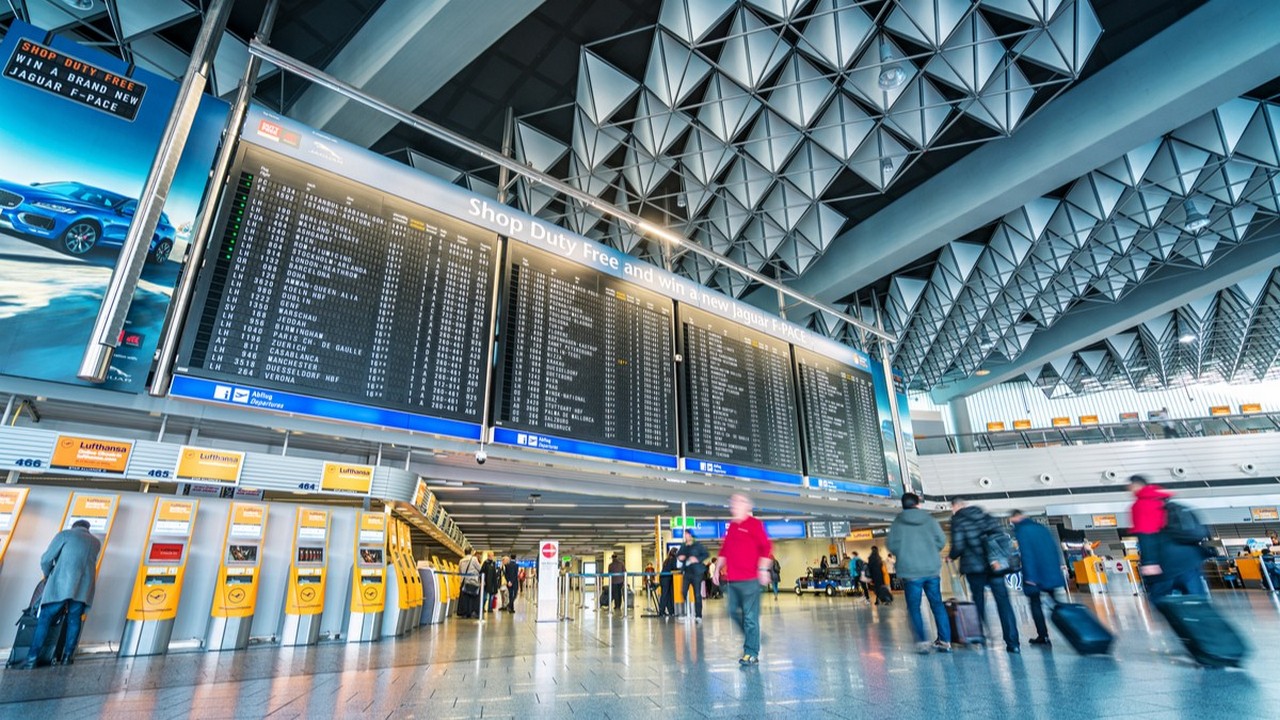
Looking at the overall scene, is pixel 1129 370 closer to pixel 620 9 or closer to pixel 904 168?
pixel 904 168

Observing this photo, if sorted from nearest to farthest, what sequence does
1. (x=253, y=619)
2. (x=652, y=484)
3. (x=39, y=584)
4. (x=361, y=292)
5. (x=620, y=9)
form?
(x=39, y=584) → (x=253, y=619) → (x=361, y=292) → (x=620, y=9) → (x=652, y=484)

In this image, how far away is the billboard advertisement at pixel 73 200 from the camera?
20.4 feet

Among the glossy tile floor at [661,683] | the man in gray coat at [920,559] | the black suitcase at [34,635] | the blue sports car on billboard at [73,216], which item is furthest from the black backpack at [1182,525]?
the blue sports car on billboard at [73,216]

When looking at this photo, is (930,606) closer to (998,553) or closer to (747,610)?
(998,553)

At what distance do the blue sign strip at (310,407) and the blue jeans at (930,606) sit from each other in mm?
5827

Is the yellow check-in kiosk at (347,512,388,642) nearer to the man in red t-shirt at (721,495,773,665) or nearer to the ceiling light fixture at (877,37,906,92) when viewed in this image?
the man in red t-shirt at (721,495,773,665)

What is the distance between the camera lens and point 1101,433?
2686 centimetres

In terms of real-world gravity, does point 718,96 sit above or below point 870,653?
above

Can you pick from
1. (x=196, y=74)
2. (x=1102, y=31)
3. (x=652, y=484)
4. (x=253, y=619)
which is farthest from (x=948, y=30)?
(x=253, y=619)

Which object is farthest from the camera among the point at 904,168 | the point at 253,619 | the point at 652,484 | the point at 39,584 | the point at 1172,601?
the point at 904,168

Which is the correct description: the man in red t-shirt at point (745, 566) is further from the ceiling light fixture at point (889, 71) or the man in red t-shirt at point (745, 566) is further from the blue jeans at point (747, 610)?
the ceiling light fixture at point (889, 71)

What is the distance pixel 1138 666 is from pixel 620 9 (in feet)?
38.9

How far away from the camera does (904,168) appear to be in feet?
48.0

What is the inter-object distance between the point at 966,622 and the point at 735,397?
7.04m
